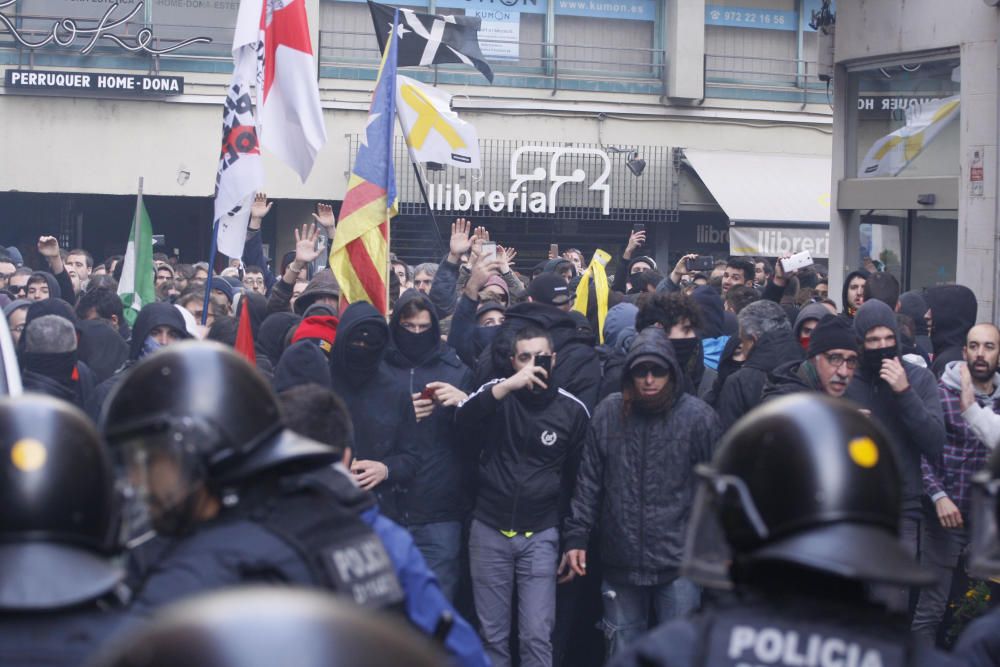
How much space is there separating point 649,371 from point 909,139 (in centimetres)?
531

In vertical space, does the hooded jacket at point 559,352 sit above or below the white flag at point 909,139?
below

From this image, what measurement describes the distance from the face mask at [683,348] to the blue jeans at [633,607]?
54.1 inches

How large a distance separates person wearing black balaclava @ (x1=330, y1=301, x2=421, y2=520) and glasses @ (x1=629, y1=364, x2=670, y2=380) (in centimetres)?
112

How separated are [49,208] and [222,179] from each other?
1443 centimetres

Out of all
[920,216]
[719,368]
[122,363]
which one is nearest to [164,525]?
[719,368]

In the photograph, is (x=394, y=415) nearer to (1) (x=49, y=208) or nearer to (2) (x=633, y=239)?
(2) (x=633, y=239)

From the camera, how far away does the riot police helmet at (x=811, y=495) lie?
2105 millimetres

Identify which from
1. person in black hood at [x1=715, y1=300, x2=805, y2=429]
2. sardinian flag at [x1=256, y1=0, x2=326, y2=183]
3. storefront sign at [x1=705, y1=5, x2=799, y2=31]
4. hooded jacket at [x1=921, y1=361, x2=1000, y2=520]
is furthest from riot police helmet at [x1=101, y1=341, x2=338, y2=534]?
storefront sign at [x1=705, y1=5, x2=799, y2=31]

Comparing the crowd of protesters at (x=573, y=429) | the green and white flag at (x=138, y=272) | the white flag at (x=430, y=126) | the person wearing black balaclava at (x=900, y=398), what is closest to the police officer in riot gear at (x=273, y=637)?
the crowd of protesters at (x=573, y=429)

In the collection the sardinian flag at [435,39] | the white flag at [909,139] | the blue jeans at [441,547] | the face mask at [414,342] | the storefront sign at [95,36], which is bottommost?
the blue jeans at [441,547]

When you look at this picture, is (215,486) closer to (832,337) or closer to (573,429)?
(573,429)

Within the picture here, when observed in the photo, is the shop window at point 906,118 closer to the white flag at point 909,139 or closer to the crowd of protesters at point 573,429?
the white flag at point 909,139

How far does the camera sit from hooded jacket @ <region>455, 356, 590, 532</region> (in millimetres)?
6121

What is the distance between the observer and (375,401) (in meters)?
6.20
